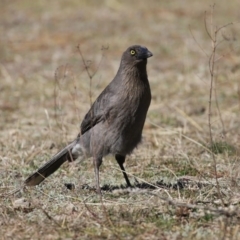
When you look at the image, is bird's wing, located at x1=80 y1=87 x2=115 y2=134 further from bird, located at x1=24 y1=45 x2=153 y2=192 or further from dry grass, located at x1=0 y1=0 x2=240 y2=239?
dry grass, located at x1=0 y1=0 x2=240 y2=239

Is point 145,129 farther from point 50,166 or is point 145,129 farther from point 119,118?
point 119,118

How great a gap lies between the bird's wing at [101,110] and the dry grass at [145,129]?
29 cm

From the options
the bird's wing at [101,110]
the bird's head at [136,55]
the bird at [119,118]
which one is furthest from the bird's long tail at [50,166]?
the bird's head at [136,55]

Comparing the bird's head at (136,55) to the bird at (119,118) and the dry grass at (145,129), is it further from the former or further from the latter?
the dry grass at (145,129)

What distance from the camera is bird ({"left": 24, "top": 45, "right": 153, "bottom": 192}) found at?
21.6 feet

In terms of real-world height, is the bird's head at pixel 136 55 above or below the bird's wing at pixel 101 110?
above

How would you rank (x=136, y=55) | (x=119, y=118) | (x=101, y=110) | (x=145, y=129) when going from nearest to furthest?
(x=119, y=118) → (x=101, y=110) → (x=136, y=55) → (x=145, y=129)

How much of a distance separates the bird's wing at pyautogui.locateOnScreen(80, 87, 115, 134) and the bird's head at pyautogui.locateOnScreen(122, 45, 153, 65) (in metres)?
0.35

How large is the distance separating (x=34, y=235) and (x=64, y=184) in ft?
5.17

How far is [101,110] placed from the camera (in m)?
6.75

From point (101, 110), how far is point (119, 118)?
241 mm

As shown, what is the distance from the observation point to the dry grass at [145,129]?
5379mm

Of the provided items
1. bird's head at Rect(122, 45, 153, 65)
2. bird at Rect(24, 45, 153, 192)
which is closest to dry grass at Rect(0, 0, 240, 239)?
bird at Rect(24, 45, 153, 192)

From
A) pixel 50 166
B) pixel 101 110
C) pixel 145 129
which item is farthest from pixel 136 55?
pixel 145 129
